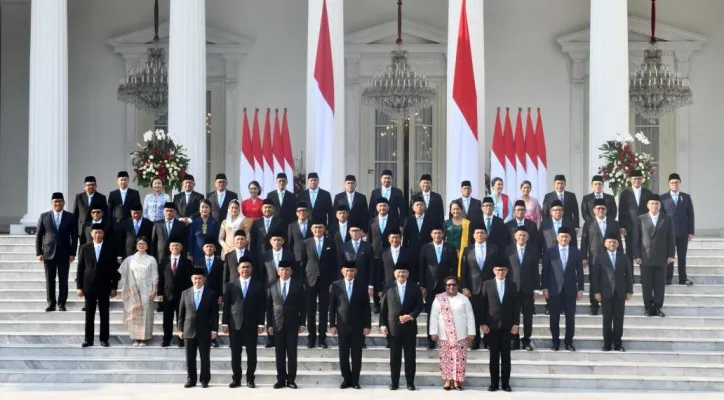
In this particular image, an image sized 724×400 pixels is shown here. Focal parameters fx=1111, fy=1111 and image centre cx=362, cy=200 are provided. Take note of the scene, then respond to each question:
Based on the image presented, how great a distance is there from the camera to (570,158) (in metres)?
25.0

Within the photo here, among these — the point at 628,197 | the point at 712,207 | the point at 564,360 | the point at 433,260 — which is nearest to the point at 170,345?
the point at 433,260

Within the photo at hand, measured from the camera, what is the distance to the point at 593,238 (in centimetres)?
1593

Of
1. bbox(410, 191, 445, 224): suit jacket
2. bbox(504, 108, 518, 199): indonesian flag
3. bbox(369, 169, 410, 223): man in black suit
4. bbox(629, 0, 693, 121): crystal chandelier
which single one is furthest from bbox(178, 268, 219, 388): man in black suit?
bbox(629, 0, 693, 121): crystal chandelier

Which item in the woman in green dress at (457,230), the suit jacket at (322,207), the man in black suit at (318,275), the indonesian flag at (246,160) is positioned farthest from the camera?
the indonesian flag at (246,160)

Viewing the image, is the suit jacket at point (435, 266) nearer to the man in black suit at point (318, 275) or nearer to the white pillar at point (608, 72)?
the man in black suit at point (318, 275)

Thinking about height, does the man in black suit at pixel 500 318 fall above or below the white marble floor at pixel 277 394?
above

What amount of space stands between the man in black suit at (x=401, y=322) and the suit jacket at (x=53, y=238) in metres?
5.17

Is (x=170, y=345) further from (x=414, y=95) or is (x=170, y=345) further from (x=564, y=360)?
(x=414, y=95)

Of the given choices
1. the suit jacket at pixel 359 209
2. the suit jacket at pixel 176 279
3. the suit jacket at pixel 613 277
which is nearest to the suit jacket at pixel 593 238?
the suit jacket at pixel 613 277

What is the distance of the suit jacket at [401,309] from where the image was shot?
46.2 ft

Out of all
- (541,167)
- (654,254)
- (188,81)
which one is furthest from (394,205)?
(188,81)

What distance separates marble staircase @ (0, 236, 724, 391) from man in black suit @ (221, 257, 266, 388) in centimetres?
47

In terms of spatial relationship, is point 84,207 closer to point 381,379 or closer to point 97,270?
point 97,270

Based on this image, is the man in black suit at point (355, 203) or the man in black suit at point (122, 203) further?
the man in black suit at point (122, 203)
